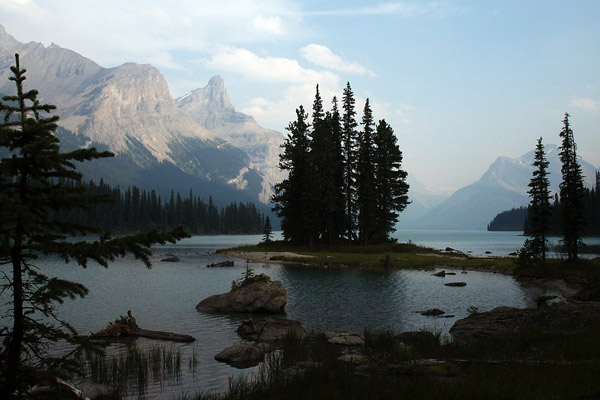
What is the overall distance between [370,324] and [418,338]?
5.18m

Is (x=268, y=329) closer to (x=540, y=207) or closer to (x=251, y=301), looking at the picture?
A: (x=251, y=301)

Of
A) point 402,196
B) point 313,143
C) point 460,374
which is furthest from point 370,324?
point 402,196

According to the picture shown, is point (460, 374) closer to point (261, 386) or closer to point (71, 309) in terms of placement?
point (261, 386)

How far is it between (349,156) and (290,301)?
44.9 m

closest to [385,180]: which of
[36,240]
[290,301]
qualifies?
[290,301]

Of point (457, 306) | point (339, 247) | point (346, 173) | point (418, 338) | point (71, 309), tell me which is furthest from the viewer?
point (346, 173)

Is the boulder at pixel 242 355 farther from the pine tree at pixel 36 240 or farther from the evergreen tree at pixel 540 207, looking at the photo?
the evergreen tree at pixel 540 207

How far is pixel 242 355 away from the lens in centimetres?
1584

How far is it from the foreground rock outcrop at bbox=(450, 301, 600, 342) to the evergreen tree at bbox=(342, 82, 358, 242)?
4735 centimetres

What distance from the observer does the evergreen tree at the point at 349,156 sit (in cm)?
7031

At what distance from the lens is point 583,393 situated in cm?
848

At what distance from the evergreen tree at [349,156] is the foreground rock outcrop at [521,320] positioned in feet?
155

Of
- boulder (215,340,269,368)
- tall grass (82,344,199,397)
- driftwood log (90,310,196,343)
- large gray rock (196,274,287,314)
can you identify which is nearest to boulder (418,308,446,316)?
large gray rock (196,274,287,314)

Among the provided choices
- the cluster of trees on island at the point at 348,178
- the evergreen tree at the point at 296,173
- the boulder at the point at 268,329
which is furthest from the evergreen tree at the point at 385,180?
the boulder at the point at 268,329
